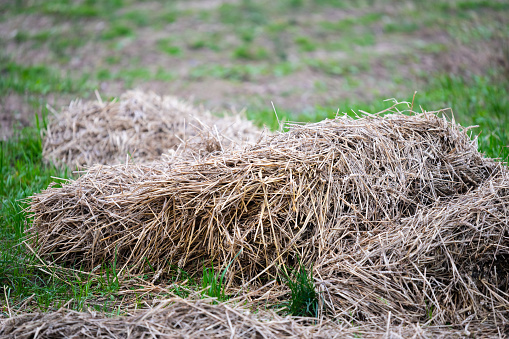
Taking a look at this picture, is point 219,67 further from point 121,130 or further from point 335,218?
point 335,218

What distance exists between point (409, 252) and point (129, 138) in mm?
3326

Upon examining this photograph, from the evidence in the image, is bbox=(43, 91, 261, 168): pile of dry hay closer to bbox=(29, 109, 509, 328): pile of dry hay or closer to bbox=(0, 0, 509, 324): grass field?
bbox=(0, 0, 509, 324): grass field

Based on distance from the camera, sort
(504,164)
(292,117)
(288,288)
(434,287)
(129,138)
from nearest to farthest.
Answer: (434,287), (288,288), (504,164), (129,138), (292,117)

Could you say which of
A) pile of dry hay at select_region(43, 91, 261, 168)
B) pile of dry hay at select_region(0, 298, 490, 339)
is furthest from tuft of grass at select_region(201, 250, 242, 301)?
pile of dry hay at select_region(43, 91, 261, 168)

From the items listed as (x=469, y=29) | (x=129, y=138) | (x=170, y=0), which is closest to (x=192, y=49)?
(x=170, y=0)

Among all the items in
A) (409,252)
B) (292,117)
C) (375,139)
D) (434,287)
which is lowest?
(292,117)

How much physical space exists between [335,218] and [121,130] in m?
3.08

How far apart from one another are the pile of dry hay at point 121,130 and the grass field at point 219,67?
0.26 m

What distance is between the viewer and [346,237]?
2520mm

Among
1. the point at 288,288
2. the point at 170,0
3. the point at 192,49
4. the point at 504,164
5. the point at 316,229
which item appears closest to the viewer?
the point at 288,288

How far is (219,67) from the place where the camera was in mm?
8625

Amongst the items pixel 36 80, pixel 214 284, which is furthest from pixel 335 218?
pixel 36 80

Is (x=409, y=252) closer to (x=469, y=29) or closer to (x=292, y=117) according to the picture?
(x=292, y=117)

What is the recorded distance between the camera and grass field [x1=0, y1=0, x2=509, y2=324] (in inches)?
105
